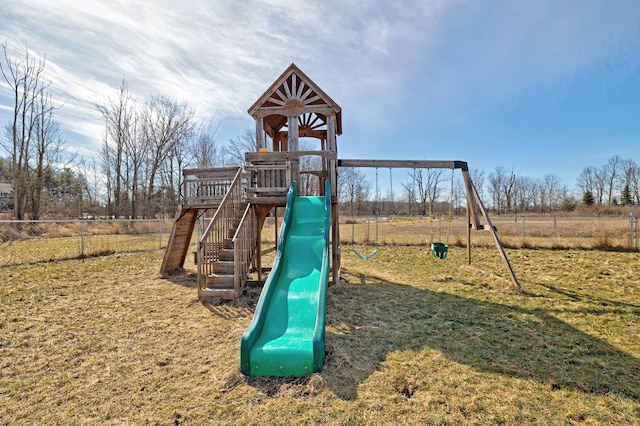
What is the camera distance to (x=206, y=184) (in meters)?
8.03

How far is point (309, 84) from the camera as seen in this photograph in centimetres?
756

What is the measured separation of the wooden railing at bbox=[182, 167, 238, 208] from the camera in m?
7.89

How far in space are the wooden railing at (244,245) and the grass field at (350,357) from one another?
0.43 m

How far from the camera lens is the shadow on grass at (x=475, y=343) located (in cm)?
317

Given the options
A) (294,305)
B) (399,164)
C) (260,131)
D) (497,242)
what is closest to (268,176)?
(260,131)

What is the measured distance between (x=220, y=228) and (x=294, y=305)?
319cm

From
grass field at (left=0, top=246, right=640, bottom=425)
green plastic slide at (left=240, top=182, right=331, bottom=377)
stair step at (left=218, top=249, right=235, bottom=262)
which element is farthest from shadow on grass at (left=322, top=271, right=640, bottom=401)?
stair step at (left=218, top=249, right=235, bottom=262)

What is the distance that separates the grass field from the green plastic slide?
179 mm

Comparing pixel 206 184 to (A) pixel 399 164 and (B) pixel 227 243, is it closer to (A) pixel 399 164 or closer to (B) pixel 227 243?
(B) pixel 227 243

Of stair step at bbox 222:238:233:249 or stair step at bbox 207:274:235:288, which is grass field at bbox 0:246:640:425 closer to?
stair step at bbox 207:274:235:288

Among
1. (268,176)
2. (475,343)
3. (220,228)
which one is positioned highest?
(268,176)

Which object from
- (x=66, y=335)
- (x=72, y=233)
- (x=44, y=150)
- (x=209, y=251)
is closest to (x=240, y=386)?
(x=66, y=335)

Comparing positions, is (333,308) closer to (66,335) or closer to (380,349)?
(380,349)

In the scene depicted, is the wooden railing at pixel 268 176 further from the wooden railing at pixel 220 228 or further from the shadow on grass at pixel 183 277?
the shadow on grass at pixel 183 277
